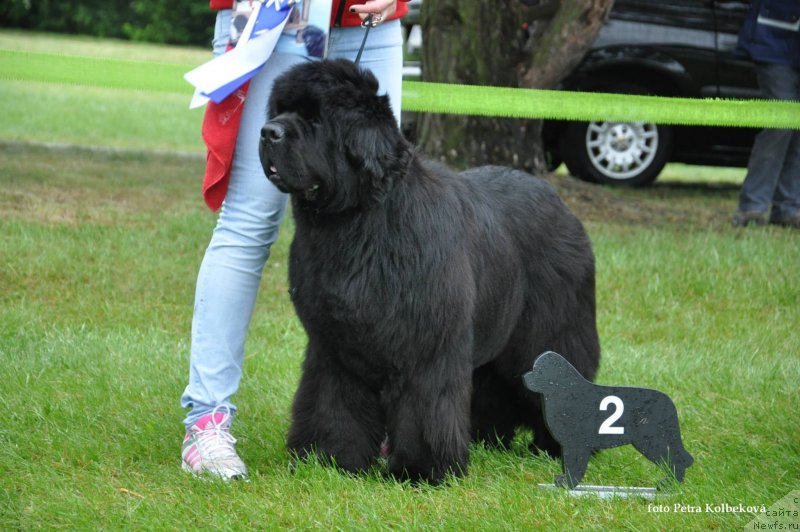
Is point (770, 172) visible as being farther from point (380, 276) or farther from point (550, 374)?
point (380, 276)

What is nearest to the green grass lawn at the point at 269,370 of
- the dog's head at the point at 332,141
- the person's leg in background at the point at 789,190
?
the person's leg in background at the point at 789,190

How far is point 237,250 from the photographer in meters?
3.68

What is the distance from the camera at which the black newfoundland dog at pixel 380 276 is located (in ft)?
10.6

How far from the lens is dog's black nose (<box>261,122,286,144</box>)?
10.3 ft

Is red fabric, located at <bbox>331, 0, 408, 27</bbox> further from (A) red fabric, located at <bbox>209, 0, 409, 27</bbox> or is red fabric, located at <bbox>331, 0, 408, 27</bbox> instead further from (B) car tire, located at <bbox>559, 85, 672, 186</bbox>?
(B) car tire, located at <bbox>559, 85, 672, 186</bbox>

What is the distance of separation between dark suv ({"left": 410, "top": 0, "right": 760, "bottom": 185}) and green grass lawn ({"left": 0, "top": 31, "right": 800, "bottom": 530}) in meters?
0.93

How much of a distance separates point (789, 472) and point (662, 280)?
2.99m

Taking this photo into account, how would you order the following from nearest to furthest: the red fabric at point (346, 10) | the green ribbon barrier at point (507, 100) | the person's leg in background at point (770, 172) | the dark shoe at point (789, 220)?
the red fabric at point (346, 10) < the green ribbon barrier at point (507, 100) < the person's leg in background at point (770, 172) < the dark shoe at point (789, 220)

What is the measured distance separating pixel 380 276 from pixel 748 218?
6169 mm

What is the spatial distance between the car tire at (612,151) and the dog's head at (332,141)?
23.8 ft

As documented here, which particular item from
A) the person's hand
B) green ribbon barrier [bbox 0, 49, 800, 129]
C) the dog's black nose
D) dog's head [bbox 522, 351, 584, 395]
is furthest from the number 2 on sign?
green ribbon barrier [bbox 0, 49, 800, 129]

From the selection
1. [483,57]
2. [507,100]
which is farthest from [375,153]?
[483,57]

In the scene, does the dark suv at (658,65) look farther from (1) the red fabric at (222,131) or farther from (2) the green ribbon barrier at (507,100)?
(1) the red fabric at (222,131)

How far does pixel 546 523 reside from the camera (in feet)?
10.5
